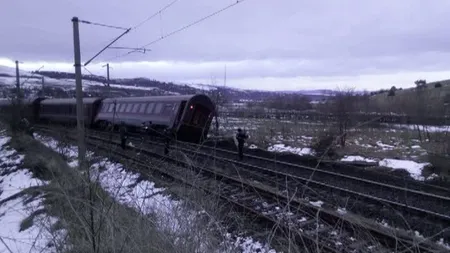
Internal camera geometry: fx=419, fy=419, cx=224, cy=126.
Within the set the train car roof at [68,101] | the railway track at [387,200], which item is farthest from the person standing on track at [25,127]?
the railway track at [387,200]

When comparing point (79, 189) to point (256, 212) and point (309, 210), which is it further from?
point (309, 210)

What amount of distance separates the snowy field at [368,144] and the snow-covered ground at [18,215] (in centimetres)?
860

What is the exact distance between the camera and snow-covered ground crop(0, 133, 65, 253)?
17.9ft

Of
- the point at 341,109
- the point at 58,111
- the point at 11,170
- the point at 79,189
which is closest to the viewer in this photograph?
the point at 79,189

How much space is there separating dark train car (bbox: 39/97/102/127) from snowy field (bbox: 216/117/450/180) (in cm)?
1216

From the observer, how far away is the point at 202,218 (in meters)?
4.93

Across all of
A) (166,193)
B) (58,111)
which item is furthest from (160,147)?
(58,111)

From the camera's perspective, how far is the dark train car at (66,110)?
3359 centimetres

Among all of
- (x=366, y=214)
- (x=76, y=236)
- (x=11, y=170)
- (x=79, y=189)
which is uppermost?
(x=79, y=189)

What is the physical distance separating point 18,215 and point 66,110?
2745cm

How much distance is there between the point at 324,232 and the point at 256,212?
1.57 meters

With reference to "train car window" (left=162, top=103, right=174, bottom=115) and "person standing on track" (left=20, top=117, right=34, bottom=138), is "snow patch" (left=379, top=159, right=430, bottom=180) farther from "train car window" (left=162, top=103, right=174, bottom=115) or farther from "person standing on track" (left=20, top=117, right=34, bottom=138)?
"person standing on track" (left=20, top=117, right=34, bottom=138)

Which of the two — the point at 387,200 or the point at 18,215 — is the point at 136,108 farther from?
the point at 387,200

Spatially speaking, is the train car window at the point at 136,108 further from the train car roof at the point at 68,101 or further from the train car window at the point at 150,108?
the train car roof at the point at 68,101
